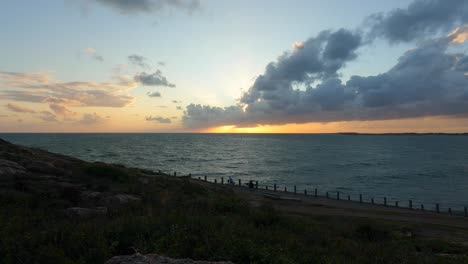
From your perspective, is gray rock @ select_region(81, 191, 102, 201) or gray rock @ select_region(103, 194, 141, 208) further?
gray rock @ select_region(81, 191, 102, 201)

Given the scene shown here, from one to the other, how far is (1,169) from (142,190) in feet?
20.9

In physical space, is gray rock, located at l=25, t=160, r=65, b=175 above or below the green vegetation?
above

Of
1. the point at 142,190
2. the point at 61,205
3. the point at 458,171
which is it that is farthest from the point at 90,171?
the point at 458,171

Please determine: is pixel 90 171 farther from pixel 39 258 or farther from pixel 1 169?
pixel 39 258

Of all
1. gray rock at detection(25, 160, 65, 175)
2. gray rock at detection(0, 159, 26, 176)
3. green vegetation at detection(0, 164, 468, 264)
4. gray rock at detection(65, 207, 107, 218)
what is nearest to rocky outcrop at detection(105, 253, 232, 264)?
green vegetation at detection(0, 164, 468, 264)

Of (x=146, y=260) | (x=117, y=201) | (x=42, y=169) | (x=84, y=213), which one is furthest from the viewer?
(x=42, y=169)

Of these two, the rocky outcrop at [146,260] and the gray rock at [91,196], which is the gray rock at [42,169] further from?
the rocky outcrop at [146,260]

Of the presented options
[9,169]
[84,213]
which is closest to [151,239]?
[84,213]

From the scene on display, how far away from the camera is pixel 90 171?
19844 millimetres

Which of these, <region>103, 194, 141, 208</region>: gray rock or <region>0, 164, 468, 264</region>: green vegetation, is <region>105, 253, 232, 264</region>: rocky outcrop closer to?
<region>0, 164, 468, 264</region>: green vegetation

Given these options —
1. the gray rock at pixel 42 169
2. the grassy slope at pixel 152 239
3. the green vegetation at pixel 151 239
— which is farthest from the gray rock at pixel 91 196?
the gray rock at pixel 42 169

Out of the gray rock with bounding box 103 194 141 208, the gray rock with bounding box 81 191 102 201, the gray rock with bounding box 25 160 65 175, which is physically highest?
the gray rock with bounding box 25 160 65 175

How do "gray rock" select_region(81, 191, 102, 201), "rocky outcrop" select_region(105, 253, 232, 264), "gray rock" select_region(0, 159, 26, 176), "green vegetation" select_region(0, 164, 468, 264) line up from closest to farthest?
"rocky outcrop" select_region(105, 253, 232, 264)
"green vegetation" select_region(0, 164, 468, 264)
"gray rock" select_region(81, 191, 102, 201)
"gray rock" select_region(0, 159, 26, 176)

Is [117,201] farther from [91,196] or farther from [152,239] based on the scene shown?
[152,239]
